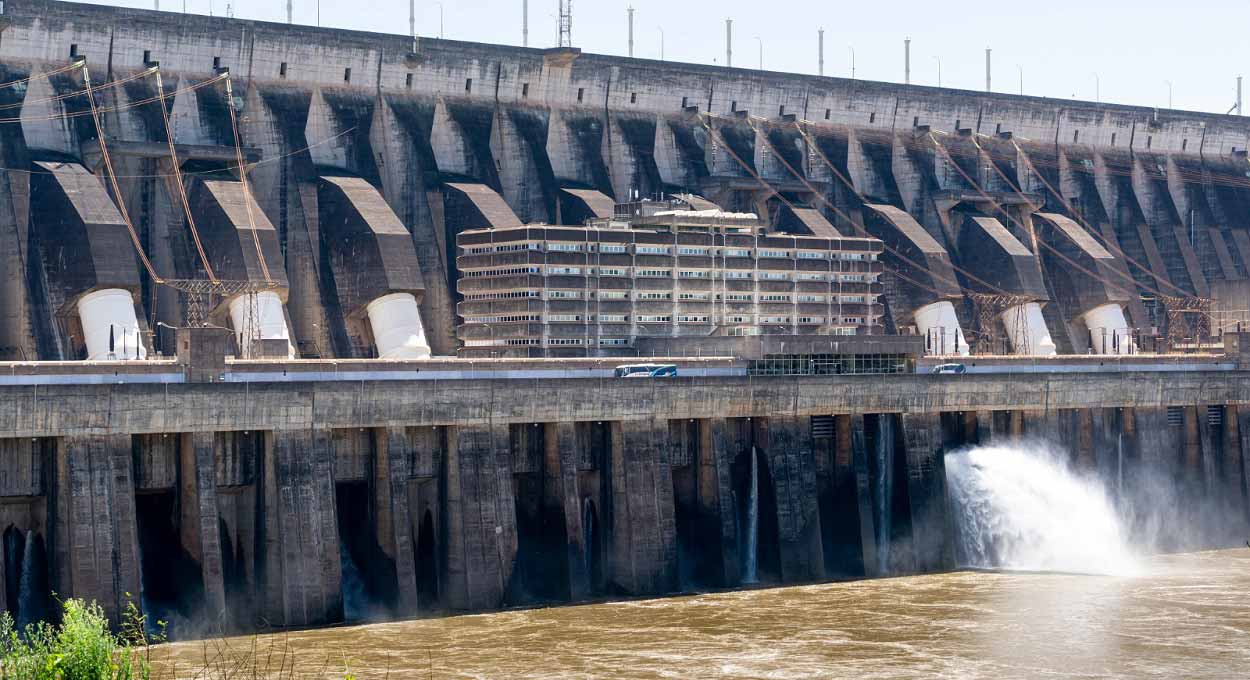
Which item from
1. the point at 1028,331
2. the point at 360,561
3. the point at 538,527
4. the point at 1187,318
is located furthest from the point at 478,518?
the point at 1187,318

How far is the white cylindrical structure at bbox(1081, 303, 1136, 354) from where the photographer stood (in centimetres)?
11569

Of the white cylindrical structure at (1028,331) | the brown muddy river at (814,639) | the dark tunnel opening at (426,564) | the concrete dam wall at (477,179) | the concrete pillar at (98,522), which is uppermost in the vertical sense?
the concrete dam wall at (477,179)

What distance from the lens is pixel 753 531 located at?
238 feet

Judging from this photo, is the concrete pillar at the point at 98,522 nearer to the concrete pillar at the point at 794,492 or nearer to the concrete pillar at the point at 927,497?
the concrete pillar at the point at 794,492

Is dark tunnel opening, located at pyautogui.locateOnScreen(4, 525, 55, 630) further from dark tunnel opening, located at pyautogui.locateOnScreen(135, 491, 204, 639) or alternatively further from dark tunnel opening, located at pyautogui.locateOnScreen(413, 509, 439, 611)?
dark tunnel opening, located at pyautogui.locateOnScreen(413, 509, 439, 611)

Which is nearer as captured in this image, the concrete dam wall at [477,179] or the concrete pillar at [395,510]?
the concrete pillar at [395,510]

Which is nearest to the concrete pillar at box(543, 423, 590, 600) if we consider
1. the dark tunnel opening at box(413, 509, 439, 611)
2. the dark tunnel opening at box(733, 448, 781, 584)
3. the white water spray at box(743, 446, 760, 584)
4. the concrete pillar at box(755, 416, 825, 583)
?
the dark tunnel opening at box(413, 509, 439, 611)

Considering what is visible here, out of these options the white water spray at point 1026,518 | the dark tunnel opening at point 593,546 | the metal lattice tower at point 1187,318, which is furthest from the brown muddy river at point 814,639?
the metal lattice tower at point 1187,318

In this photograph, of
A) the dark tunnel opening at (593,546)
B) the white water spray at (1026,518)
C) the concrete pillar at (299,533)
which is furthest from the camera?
the white water spray at (1026,518)

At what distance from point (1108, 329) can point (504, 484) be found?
6163cm

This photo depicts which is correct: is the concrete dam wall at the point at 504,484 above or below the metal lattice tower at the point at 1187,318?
below

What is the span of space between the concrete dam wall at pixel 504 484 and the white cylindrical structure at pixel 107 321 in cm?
1604

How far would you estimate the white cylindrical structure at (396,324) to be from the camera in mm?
85750

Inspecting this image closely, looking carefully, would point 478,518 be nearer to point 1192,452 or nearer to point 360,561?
point 360,561
